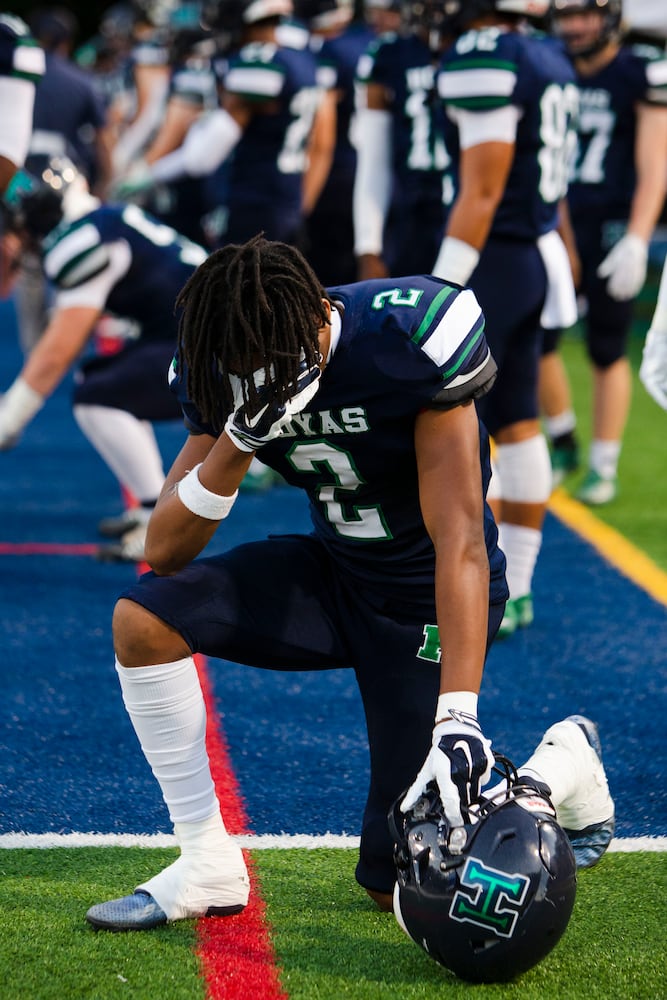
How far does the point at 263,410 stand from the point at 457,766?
633mm

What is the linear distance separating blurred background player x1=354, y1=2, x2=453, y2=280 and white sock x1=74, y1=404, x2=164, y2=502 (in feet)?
3.86

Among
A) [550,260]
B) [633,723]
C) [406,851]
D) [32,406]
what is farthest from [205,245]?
[406,851]

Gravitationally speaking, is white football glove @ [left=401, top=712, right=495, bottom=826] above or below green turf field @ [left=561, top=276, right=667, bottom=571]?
above

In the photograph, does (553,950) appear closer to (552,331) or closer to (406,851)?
(406,851)

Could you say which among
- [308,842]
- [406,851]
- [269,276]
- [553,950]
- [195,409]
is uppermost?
[269,276]

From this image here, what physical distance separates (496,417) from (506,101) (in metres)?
0.88

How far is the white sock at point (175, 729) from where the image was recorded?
2479mm

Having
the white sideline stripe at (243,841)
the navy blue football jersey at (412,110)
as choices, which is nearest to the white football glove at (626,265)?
the navy blue football jersey at (412,110)

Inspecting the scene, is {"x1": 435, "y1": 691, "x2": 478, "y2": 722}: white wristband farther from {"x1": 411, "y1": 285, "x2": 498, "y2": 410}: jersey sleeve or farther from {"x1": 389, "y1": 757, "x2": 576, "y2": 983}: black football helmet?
{"x1": 411, "y1": 285, "x2": 498, "y2": 410}: jersey sleeve

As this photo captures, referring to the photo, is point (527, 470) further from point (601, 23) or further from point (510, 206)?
point (601, 23)

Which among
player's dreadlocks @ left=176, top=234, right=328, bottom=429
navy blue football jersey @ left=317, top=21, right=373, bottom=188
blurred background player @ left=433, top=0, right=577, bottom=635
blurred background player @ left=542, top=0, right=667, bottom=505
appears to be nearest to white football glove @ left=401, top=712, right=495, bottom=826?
player's dreadlocks @ left=176, top=234, right=328, bottom=429

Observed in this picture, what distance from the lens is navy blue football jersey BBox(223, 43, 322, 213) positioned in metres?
6.00

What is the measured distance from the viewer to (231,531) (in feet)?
18.3

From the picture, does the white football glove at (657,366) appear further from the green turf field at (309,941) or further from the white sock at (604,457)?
the white sock at (604,457)
